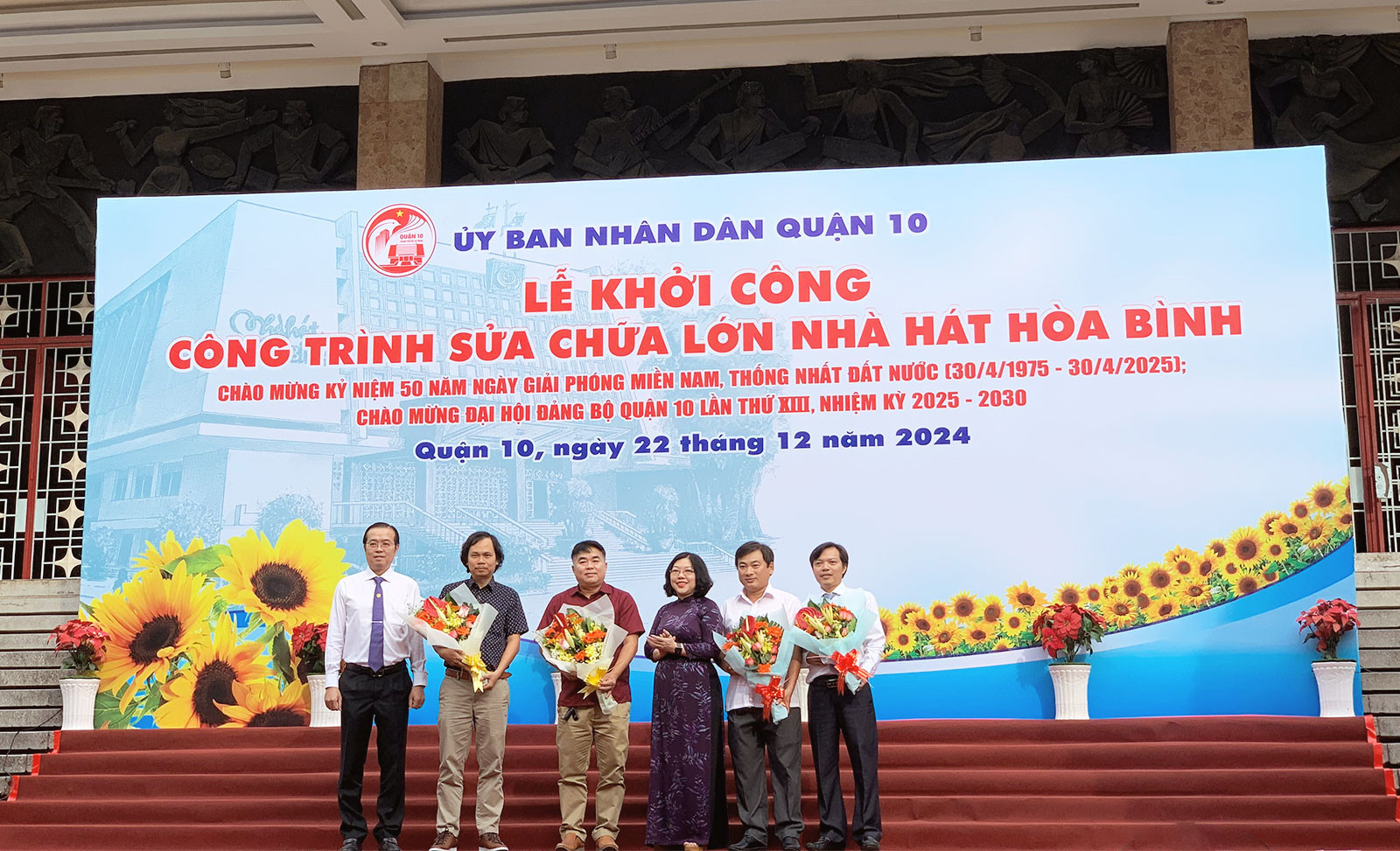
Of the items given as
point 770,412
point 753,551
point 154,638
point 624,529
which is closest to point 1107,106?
point 770,412

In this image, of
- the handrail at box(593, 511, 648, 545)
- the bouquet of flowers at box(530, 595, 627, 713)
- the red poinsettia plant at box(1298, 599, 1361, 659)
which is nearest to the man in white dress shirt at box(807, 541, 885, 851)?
the bouquet of flowers at box(530, 595, 627, 713)

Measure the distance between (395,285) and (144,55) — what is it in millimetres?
3637

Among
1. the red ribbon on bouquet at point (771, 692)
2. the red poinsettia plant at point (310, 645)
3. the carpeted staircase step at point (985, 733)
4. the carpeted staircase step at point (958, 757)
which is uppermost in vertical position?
the red poinsettia plant at point (310, 645)

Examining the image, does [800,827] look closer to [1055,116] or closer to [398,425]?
[398,425]

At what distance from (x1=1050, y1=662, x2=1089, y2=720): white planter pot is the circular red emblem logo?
357 cm

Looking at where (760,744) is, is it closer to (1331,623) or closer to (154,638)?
(1331,623)

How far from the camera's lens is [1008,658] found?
6203 millimetres

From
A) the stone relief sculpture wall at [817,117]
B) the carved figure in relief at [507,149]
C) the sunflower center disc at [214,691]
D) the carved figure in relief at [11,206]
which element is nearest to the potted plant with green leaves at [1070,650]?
the stone relief sculpture wall at [817,117]

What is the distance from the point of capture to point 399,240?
22.2ft

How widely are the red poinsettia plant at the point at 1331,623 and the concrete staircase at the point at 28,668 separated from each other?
588 centimetres

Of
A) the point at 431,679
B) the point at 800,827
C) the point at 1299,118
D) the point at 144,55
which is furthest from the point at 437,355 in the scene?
the point at 1299,118

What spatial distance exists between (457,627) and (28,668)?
3369 millimetres

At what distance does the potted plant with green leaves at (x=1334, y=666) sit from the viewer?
584 cm

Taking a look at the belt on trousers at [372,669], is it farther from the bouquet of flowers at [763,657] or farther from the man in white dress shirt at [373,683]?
the bouquet of flowers at [763,657]
